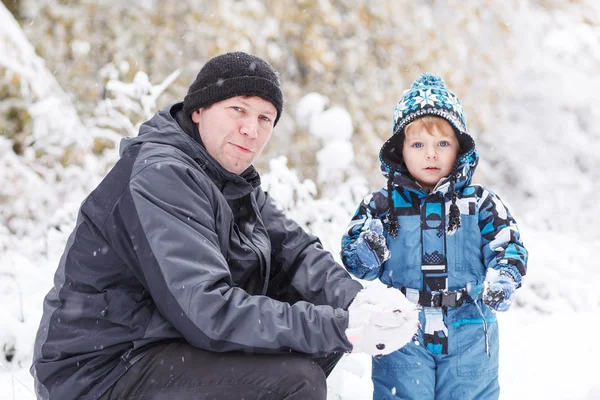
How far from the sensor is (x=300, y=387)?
1.98 m

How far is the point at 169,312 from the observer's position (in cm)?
196

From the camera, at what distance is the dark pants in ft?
6.40

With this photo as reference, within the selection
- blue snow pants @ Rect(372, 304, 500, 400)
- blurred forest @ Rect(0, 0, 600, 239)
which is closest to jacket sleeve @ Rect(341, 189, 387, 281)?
blue snow pants @ Rect(372, 304, 500, 400)

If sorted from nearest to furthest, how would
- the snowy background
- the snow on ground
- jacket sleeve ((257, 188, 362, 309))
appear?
jacket sleeve ((257, 188, 362, 309)) < the snow on ground < the snowy background

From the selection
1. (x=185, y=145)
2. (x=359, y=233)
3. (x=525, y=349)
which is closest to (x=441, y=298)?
(x=359, y=233)

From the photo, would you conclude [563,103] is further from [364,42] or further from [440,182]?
[440,182]

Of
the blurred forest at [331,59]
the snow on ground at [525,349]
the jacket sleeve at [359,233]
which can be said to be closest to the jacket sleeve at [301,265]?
the jacket sleeve at [359,233]

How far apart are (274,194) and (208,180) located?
229 cm

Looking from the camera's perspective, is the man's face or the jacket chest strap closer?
the man's face

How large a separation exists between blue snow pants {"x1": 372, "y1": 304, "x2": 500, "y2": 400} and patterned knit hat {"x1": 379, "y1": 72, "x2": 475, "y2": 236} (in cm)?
39

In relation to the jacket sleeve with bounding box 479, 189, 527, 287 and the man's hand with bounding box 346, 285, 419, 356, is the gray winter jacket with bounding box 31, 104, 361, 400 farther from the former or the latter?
the jacket sleeve with bounding box 479, 189, 527, 287

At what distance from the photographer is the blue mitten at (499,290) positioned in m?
2.33

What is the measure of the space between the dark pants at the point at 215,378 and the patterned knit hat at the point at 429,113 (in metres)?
0.90

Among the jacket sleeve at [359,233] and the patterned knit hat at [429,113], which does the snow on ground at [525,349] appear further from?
the patterned knit hat at [429,113]
